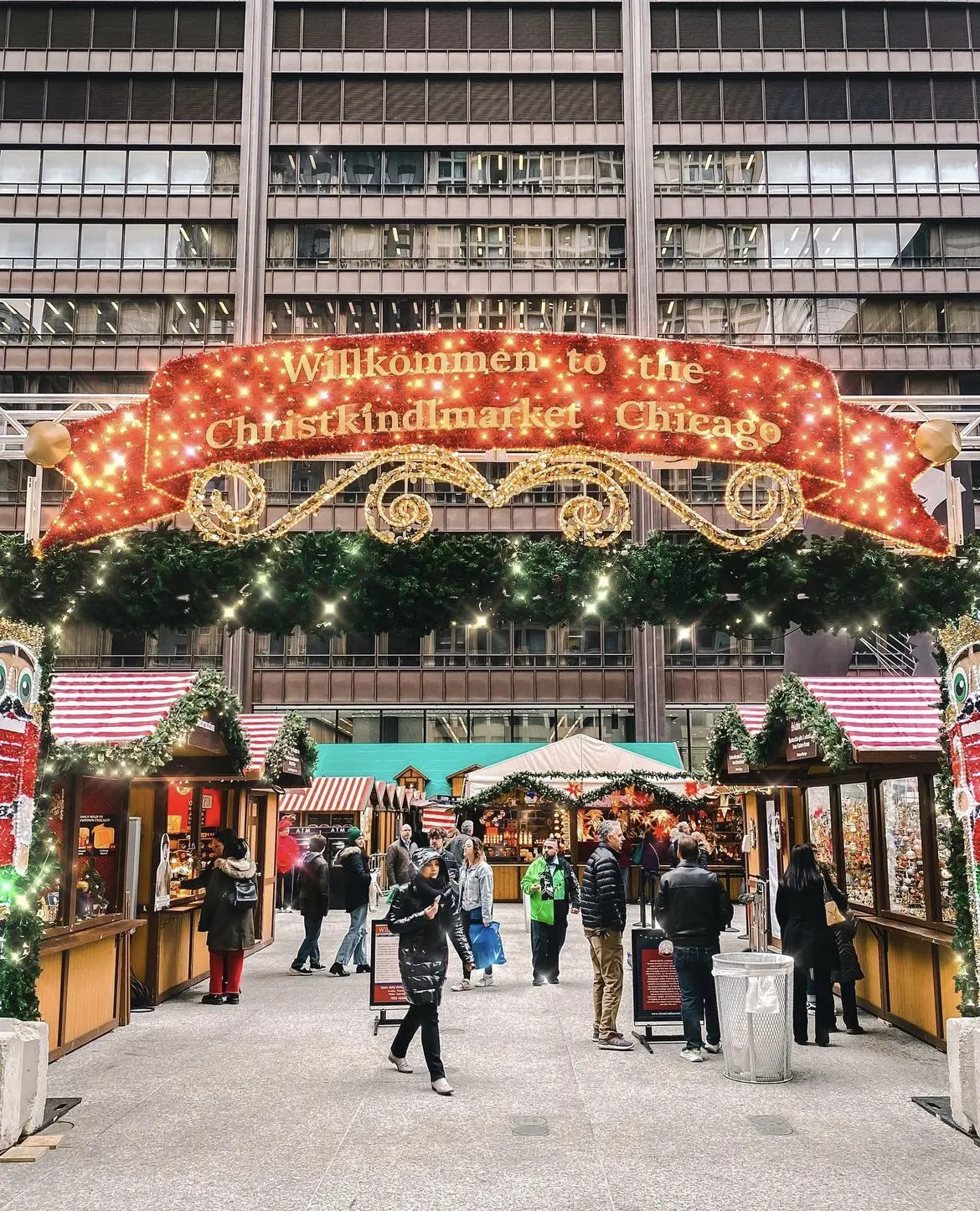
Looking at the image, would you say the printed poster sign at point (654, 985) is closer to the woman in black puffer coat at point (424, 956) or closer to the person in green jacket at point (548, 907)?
the woman in black puffer coat at point (424, 956)

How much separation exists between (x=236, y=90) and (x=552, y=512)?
1878 cm

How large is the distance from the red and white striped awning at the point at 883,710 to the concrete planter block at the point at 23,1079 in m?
6.25

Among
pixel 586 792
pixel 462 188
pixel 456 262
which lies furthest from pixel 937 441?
pixel 462 188

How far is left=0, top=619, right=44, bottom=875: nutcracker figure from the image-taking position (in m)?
6.45

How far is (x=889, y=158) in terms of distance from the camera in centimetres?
3728

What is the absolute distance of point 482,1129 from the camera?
6.39m

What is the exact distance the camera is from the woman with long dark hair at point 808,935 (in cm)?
883

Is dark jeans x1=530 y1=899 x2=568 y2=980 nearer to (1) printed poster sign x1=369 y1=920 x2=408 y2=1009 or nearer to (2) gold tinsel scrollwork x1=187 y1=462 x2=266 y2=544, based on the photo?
(1) printed poster sign x1=369 y1=920 x2=408 y2=1009

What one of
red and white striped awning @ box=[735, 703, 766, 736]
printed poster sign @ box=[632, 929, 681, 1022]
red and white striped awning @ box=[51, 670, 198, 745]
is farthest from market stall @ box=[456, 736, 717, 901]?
red and white striped awning @ box=[51, 670, 198, 745]

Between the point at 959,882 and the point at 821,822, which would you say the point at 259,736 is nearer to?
the point at 821,822

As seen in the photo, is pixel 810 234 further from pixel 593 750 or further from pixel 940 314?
pixel 593 750

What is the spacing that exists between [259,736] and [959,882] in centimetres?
1067

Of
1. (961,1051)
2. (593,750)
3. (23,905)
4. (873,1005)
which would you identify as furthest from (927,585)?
(593,750)

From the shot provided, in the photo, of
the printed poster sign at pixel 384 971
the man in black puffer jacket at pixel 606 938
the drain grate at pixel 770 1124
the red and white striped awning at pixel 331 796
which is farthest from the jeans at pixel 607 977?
the red and white striped awning at pixel 331 796
